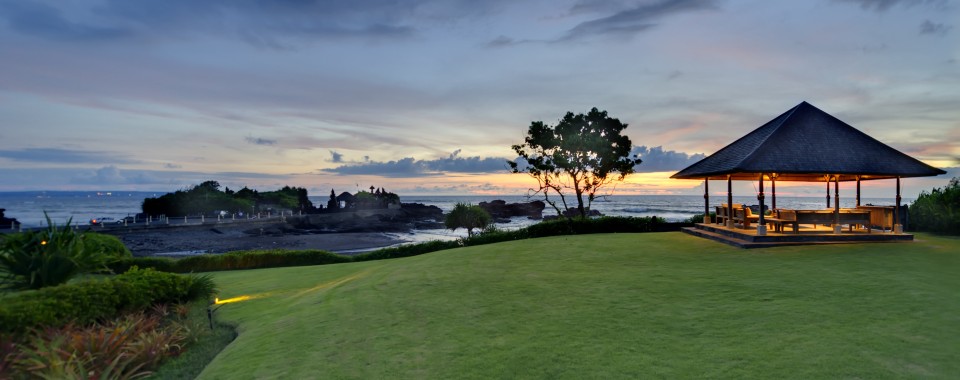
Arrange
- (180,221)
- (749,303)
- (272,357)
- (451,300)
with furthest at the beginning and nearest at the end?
(180,221), (451,300), (749,303), (272,357)

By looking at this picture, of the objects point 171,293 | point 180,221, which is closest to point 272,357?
point 171,293

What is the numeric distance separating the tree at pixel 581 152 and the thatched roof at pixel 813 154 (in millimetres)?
11155

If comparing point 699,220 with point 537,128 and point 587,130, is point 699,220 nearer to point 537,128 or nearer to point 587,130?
point 587,130

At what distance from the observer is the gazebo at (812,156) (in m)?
14.4

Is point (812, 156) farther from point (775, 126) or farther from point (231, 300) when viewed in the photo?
point (231, 300)

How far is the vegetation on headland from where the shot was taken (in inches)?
2499

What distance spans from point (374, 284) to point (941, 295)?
10.2 m

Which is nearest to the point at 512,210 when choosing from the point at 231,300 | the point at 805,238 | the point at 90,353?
the point at 805,238

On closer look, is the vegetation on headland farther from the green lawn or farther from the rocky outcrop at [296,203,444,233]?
the green lawn

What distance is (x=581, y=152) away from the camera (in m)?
28.1

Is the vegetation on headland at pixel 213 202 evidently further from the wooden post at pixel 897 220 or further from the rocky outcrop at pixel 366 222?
the wooden post at pixel 897 220

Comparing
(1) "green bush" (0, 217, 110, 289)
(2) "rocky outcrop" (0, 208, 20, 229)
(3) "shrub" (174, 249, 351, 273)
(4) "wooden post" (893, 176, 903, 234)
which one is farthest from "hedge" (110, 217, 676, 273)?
(2) "rocky outcrop" (0, 208, 20, 229)

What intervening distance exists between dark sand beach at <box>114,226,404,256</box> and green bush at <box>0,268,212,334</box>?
28.1m

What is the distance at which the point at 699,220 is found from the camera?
23.2 m
